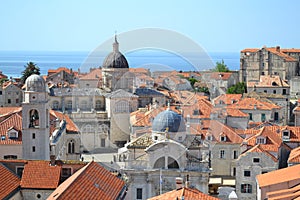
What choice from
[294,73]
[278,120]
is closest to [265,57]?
[294,73]

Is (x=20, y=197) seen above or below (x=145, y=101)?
below

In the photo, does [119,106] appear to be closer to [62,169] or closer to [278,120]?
[278,120]

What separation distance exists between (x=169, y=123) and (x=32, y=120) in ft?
26.1

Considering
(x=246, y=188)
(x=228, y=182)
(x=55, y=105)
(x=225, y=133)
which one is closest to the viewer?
(x=246, y=188)

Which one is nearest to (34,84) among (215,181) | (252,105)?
(215,181)

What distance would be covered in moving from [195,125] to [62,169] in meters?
18.1

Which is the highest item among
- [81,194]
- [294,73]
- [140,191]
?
[294,73]

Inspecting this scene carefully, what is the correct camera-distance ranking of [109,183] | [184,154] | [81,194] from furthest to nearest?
[184,154] → [109,183] → [81,194]

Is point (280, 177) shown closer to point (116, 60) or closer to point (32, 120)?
point (32, 120)

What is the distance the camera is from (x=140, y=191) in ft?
102

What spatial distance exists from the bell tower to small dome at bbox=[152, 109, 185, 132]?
644 centimetres

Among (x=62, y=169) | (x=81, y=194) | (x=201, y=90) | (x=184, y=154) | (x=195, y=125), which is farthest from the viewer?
(x=201, y=90)

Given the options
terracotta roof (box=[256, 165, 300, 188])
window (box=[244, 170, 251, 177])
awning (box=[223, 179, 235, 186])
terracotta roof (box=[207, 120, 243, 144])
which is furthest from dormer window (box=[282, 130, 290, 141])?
terracotta roof (box=[256, 165, 300, 188])

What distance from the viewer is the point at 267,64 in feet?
Answer: 274
